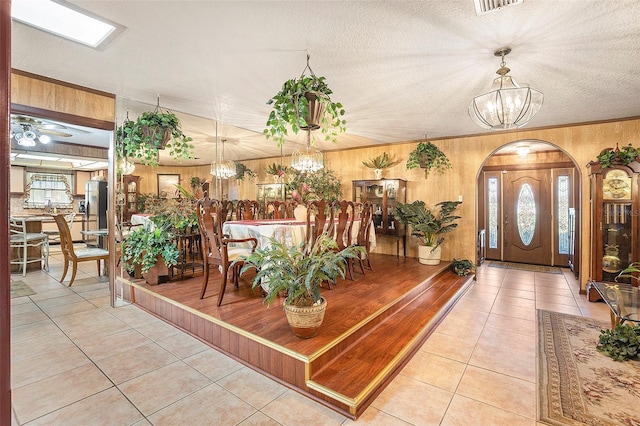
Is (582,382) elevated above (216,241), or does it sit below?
below

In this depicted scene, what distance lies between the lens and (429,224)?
16.7 ft

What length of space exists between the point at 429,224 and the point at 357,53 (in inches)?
134

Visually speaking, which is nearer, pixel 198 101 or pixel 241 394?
pixel 241 394

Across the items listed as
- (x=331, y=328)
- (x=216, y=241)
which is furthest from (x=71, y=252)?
(x=331, y=328)

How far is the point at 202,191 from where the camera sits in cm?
460

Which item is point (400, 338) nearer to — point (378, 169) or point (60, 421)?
point (60, 421)

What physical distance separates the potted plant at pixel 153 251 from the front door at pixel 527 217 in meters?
6.54

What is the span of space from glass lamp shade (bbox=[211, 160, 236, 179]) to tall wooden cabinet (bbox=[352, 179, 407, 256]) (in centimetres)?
258

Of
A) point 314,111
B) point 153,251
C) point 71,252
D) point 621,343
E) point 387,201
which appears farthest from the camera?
point 387,201

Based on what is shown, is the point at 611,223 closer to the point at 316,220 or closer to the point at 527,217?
the point at 527,217

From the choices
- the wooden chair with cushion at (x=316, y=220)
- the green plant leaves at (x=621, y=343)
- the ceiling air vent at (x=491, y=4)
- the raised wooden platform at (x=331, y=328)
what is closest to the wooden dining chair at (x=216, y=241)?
the raised wooden platform at (x=331, y=328)

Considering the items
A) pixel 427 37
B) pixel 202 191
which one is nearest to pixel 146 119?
pixel 202 191

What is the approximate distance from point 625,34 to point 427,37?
143cm

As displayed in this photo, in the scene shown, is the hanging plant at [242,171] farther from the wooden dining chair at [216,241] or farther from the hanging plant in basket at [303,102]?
the hanging plant in basket at [303,102]
